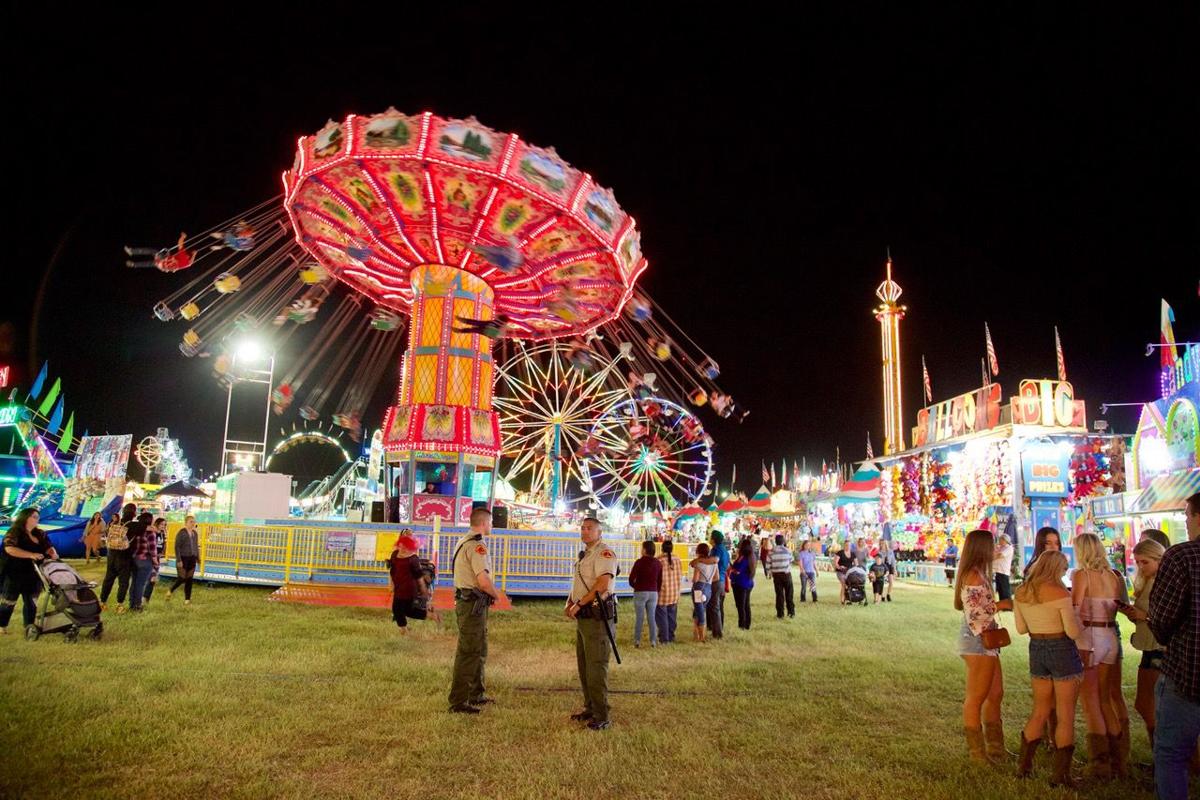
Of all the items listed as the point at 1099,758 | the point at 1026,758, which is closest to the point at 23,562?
the point at 1026,758

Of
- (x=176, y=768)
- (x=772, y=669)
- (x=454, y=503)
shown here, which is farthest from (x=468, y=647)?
(x=454, y=503)

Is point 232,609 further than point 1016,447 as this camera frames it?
No

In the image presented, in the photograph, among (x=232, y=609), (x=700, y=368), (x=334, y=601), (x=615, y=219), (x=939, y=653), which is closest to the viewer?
(x=939, y=653)

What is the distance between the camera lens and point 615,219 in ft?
57.7

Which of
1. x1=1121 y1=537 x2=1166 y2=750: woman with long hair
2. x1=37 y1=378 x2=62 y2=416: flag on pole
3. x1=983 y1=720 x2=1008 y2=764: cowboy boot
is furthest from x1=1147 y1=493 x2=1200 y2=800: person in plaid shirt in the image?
x1=37 y1=378 x2=62 y2=416: flag on pole

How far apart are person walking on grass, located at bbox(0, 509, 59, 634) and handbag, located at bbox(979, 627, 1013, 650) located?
1020cm

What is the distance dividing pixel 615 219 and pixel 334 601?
33.5 ft

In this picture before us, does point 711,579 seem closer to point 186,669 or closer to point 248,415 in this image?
point 186,669

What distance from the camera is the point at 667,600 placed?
11094mm

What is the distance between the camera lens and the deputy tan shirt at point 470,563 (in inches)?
262

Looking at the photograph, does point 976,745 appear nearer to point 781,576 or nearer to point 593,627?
point 593,627

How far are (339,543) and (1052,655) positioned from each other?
1363cm

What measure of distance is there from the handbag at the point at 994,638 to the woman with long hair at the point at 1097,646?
0.55 meters

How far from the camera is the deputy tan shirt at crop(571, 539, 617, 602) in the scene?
6367 millimetres
